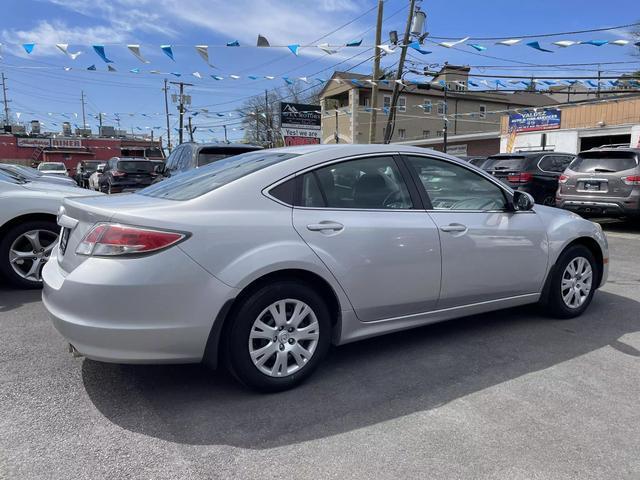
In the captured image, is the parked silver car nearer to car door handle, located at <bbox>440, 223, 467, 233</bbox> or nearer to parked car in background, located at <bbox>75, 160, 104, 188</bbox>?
car door handle, located at <bbox>440, 223, 467, 233</bbox>

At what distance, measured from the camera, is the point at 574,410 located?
2908 mm

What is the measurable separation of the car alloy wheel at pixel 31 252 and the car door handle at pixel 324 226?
363 cm

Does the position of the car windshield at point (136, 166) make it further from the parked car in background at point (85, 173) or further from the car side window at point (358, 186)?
the car side window at point (358, 186)

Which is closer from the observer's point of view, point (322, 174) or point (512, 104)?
point (322, 174)

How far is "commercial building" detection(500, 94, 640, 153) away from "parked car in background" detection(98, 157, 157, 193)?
19480 mm

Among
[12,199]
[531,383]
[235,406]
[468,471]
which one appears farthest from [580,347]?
[12,199]

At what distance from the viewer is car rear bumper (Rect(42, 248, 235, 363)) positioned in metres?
2.61

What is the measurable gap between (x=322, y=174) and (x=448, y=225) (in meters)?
1.05

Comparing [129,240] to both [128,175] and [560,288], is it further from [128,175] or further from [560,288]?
[128,175]

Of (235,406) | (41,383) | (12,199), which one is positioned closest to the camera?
(235,406)

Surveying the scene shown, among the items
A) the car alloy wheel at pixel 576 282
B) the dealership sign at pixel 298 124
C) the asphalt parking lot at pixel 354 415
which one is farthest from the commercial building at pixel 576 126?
the asphalt parking lot at pixel 354 415

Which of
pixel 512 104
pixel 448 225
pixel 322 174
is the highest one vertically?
pixel 512 104

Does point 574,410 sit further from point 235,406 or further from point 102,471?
point 102,471

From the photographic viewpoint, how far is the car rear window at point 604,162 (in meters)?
9.81
